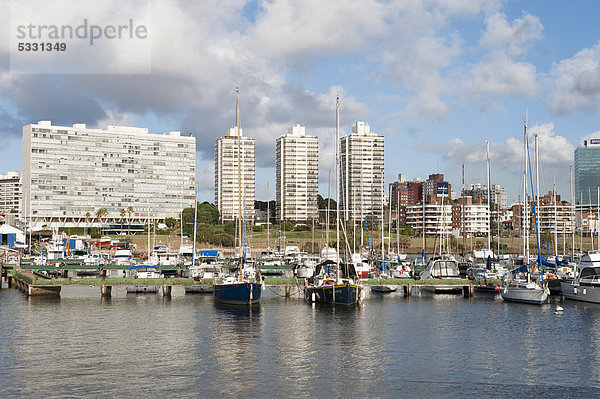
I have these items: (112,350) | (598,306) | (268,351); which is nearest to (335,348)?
(268,351)

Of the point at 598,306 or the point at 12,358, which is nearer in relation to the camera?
the point at 12,358

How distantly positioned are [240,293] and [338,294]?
10248 mm

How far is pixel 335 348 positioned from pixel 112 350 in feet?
50.3

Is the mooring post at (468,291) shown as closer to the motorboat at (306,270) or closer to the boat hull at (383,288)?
the boat hull at (383,288)

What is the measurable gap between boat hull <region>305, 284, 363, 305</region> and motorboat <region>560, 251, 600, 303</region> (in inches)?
965

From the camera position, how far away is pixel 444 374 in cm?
3506

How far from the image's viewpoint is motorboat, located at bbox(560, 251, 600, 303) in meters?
65.2

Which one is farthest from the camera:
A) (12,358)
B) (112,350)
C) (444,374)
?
(112,350)

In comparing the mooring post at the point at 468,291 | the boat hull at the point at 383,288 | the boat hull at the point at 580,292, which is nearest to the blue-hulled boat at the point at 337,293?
the boat hull at the point at 383,288

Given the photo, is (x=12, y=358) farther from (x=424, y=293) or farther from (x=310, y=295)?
(x=424, y=293)

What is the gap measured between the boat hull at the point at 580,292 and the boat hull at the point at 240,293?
3512cm

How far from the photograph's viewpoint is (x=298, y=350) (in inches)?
1652

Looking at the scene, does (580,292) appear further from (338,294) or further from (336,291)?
(336,291)

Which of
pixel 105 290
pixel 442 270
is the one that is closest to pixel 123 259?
pixel 105 290
